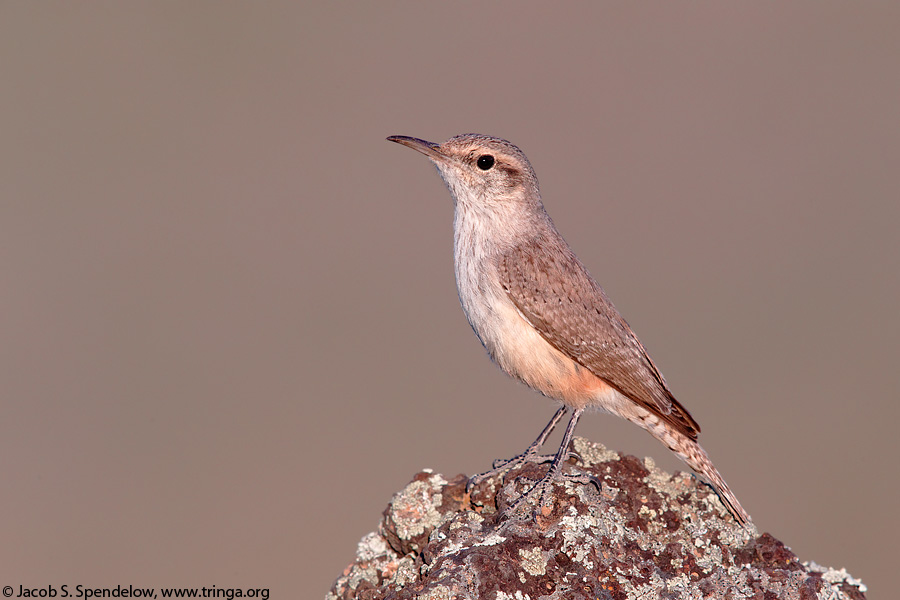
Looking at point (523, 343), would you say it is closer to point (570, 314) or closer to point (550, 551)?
point (570, 314)

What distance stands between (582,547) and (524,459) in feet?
4.61

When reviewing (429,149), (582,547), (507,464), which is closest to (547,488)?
(582,547)

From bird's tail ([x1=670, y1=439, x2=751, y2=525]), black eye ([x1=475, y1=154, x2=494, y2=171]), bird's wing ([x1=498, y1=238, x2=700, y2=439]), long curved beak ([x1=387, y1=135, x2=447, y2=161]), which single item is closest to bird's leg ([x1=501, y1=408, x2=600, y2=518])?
bird's wing ([x1=498, y1=238, x2=700, y2=439])

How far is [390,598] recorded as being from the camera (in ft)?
13.4

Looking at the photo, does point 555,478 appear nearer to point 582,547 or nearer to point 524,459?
point 582,547

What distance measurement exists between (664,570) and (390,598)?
1561mm

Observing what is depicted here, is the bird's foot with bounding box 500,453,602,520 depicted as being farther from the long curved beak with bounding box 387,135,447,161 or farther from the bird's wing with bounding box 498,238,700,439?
the long curved beak with bounding box 387,135,447,161

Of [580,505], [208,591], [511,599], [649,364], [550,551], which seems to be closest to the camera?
[511,599]

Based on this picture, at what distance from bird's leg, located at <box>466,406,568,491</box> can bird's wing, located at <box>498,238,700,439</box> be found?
0.70m

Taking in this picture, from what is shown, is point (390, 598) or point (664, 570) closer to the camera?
point (390, 598)

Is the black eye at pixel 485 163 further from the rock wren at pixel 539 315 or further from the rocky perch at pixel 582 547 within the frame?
the rocky perch at pixel 582 547

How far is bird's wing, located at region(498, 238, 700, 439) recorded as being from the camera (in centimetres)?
556

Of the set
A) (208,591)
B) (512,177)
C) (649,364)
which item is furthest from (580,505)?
(208,591)

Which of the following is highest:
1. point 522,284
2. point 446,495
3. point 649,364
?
point 522,284
